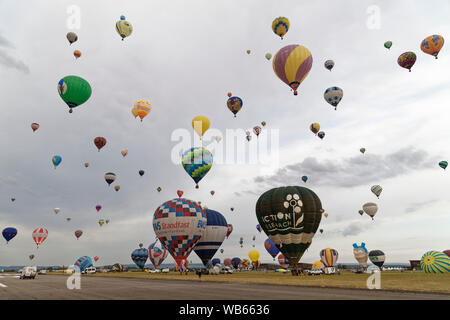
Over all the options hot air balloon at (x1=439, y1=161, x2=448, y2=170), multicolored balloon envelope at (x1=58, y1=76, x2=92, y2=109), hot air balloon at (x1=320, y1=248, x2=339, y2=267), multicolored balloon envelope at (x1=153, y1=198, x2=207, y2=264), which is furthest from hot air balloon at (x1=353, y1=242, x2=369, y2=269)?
multicolored balloon envelope at (x1=58, y1=76, x2=92, y2=109)

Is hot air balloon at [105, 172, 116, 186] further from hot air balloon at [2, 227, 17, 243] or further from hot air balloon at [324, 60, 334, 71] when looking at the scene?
hot air balloon at [324, 60, 334, 71]

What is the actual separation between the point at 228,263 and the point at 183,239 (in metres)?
56.3

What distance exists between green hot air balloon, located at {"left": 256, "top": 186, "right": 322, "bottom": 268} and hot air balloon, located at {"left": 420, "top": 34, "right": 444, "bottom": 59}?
24.6 metres

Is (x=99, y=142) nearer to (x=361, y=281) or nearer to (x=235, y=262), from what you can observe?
(x=361, y=281)

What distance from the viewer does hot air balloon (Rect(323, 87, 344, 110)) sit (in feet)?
144

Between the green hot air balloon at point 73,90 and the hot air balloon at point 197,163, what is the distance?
58.3ft

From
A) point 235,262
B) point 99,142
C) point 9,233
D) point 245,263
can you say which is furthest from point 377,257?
point 9,233

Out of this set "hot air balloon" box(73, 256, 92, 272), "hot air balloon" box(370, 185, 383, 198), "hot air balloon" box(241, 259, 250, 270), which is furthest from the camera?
"hot air balloon" box(241, 259, 250, 270)

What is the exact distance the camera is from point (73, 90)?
116 feet

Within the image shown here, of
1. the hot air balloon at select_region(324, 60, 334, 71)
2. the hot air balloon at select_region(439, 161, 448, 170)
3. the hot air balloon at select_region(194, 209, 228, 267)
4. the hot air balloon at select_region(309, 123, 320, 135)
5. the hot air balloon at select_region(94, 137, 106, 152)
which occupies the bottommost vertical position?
the hot air balloon at select_region(194, 209, 228, 267)

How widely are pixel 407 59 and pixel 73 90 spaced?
41939 mm

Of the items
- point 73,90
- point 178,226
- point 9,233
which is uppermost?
point 73,90
